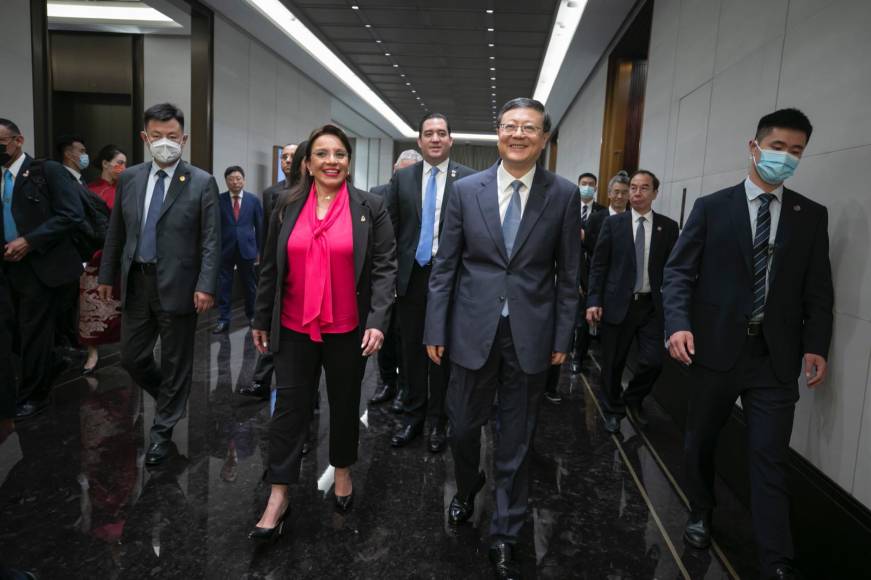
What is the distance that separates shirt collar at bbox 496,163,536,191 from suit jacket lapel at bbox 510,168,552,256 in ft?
0.06

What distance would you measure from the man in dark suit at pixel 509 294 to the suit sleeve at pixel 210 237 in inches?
52.3

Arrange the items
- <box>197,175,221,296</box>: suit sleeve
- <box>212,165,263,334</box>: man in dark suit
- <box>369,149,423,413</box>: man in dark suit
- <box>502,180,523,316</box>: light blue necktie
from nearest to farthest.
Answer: <box>502,180,523,316</box>: light blue necktie < <box>197,175,221,296</box>: suit sleeve < <box>369,149,423,413</box>: man in dark suit < <box>212,165,263,334</box>: man in dark suit

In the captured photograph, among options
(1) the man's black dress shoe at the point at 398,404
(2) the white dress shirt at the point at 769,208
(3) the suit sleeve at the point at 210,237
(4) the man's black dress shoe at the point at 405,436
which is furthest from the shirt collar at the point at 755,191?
(3) the suit sleeve at the point at 210,237

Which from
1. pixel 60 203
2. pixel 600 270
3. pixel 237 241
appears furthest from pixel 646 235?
pixel 237 241

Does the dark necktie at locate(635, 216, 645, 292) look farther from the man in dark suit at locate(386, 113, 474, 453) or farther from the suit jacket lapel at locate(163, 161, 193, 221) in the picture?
the suit jacket lapel at locate(163, 161, 193, 221)

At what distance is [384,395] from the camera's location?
402 cm

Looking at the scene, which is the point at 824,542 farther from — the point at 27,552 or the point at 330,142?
the point at 27,552

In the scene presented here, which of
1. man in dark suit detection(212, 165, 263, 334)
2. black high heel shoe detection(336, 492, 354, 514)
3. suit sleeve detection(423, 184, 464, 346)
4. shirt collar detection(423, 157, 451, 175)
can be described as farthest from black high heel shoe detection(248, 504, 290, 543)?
man in dark suit detection(212, 165, 263, 334)

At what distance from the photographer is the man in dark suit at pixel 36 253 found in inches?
133

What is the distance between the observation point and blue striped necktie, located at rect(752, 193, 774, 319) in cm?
219

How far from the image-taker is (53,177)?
3465mm

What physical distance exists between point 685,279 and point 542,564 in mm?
1274

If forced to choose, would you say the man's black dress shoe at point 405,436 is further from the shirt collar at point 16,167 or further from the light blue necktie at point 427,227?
the shirt collar at point 16,167

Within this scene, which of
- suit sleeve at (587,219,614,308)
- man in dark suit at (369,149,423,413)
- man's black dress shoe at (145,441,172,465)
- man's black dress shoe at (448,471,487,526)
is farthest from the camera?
man in dark suit at (369,149,423,413)
